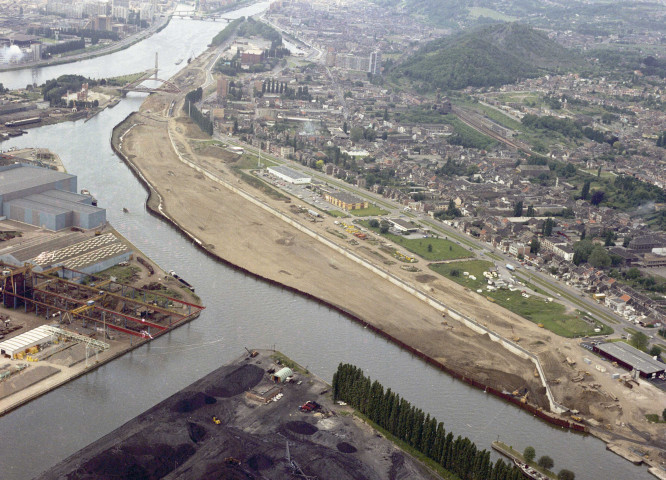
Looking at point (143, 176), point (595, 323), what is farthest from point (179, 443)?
point (143, 176)

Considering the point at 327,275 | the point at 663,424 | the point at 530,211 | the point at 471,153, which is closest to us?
the point at 663,424

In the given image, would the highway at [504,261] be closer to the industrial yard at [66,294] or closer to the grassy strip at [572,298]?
the grassy strip at [572,298]

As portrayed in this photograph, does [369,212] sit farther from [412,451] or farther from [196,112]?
[196,112]

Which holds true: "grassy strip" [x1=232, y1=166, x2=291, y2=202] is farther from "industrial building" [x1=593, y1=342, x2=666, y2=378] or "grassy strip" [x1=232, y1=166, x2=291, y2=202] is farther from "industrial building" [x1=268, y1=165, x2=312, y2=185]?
"industrial building" [x1=593, y1=342, x2=666, y2=378]

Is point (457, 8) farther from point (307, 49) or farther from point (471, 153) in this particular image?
point (471, 153)

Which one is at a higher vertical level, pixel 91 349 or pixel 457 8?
pixel 457 8

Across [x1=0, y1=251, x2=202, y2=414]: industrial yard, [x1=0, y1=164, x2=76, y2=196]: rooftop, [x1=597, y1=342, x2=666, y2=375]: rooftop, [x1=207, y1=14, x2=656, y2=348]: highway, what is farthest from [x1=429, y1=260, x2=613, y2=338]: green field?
[x1=0, y1=164, x2=76, y2=196]: rooftop

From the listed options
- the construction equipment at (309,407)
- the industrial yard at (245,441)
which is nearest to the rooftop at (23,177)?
the industrial yard at (245,441)
